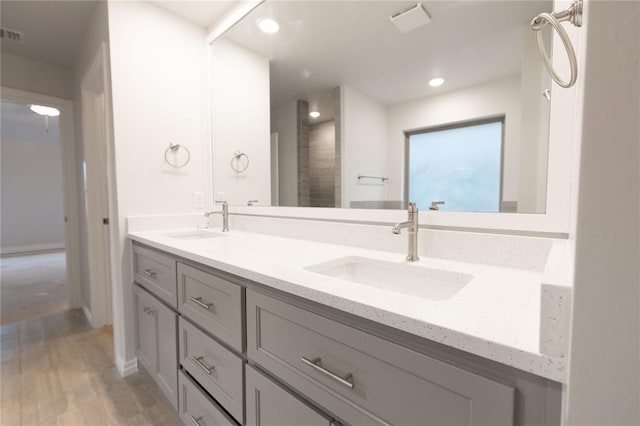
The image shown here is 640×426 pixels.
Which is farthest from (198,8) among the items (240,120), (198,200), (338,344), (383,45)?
(338,344)

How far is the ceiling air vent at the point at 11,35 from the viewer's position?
208 centimetres

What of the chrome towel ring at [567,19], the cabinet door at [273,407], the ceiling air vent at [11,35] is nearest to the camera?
the chrome towel ring at [567,19]

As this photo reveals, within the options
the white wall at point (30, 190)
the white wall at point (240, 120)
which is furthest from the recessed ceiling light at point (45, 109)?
the white wall at point (30, 190)

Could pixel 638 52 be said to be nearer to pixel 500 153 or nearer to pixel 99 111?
pixel 500 153

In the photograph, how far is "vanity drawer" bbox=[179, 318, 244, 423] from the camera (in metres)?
0.98

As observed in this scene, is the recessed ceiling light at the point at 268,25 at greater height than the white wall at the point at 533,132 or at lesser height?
greater

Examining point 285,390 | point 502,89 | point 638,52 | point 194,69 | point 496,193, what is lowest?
point 285,390

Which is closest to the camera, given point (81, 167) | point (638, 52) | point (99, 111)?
point (638, 52)

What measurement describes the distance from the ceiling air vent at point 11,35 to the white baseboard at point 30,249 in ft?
16.9

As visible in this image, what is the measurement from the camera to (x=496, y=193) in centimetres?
98

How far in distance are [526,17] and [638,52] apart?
0.86m

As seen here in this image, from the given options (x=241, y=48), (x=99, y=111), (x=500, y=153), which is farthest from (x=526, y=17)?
(x=99, y=111)

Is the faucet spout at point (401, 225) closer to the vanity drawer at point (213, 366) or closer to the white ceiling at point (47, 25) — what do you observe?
the vanity drawer at point (213, 366)

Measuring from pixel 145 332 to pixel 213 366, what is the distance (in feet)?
2.76
